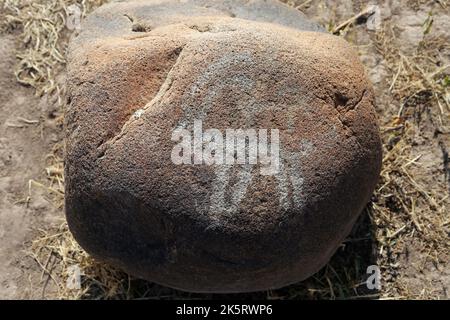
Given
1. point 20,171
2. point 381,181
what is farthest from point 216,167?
point 20,171

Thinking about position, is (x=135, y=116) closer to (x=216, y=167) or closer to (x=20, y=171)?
(x=216, y=167)

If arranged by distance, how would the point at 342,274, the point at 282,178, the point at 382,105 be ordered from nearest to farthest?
the point at 282,178
the point at 342,274
the point at 382,105

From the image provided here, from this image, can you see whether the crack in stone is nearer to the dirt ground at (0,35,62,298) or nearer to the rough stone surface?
the rough stone surface

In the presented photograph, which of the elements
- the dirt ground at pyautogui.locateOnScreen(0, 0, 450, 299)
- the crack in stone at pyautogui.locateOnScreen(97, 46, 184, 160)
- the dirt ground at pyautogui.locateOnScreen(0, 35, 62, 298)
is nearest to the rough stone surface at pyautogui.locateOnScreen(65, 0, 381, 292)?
the crack in stone at pyautogui.locateOnScreen(97, 46, 184, 160)

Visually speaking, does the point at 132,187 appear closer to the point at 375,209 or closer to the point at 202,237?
the point at 202,237

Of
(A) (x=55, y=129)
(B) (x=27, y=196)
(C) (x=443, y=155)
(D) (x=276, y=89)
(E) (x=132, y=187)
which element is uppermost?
(D) (x=276, y=89)

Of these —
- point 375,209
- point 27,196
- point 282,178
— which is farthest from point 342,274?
point 27,196
